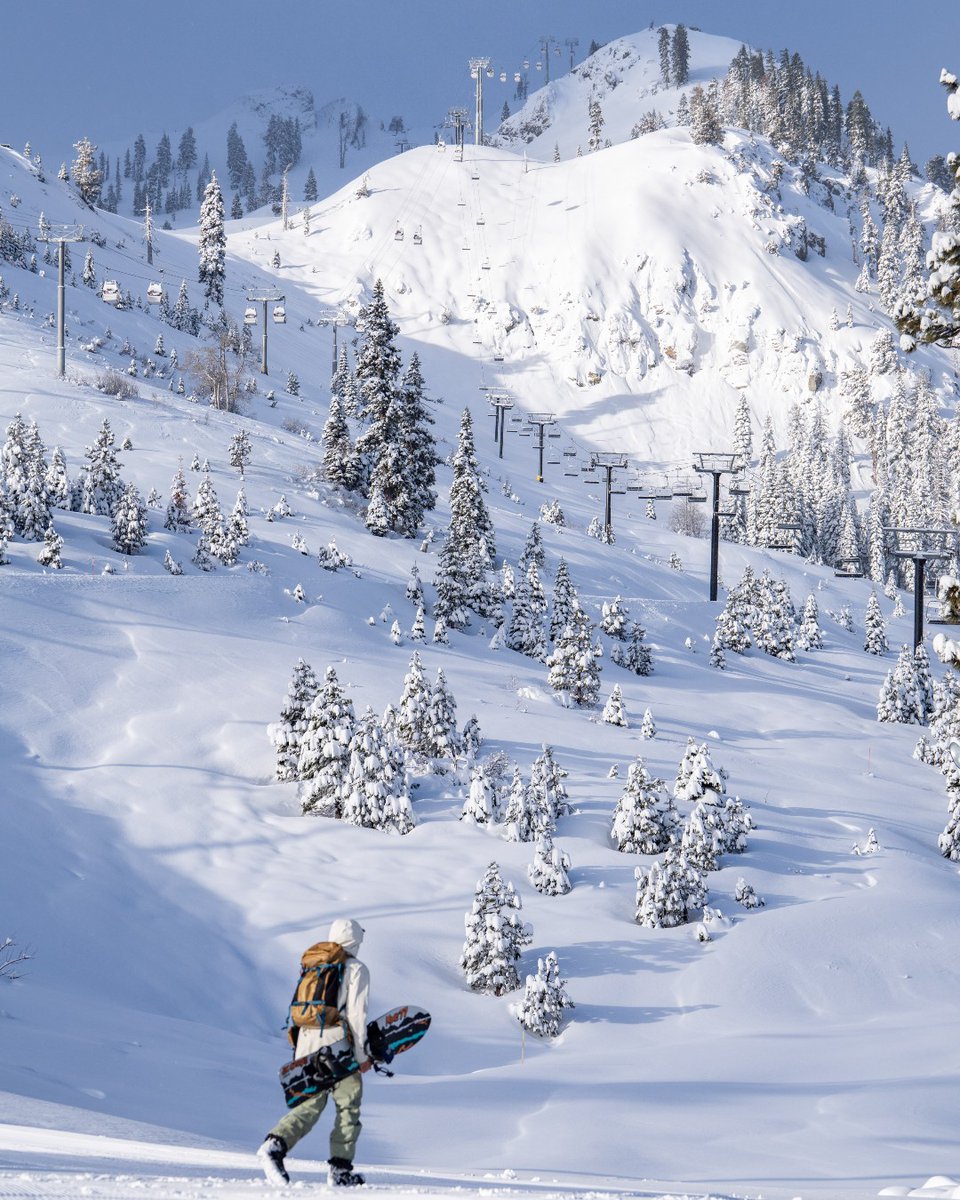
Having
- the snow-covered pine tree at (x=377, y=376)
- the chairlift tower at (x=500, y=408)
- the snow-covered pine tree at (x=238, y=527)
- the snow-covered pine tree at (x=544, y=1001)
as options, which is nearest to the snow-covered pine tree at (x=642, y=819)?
the snow-covered pine tree at (x=544, y=1001)

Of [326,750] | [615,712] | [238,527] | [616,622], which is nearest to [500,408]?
[616,622]

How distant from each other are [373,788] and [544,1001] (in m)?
6.25

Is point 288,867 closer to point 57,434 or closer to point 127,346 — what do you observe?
point 57,434

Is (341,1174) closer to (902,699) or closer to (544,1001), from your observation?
(544,1001)

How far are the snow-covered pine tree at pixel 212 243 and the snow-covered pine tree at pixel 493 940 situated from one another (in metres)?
96.7

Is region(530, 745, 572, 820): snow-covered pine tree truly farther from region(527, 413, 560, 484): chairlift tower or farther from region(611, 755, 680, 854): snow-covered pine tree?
region(527, 413, 560, 484): chairlift tower

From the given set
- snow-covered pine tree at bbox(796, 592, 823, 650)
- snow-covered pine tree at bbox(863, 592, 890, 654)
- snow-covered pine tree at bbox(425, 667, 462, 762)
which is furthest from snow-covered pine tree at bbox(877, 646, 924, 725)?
snow-covered pine tree at bbox(425, 667, 462, 762)

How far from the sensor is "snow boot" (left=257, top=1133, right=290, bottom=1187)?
5.23 meters

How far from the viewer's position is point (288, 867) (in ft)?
53.6

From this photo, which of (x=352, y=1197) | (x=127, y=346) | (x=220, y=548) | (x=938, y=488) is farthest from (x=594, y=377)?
(x=352, y=1197)

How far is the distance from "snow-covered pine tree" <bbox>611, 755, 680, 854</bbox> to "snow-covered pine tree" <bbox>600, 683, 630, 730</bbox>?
7868mm

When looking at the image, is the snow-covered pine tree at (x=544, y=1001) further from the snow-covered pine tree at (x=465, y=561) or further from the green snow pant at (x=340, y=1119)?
the snow-covered pine tree at (x=465, y=561)

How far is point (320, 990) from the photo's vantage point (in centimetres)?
538

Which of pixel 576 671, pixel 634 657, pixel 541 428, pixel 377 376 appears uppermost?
pixel 541 428
